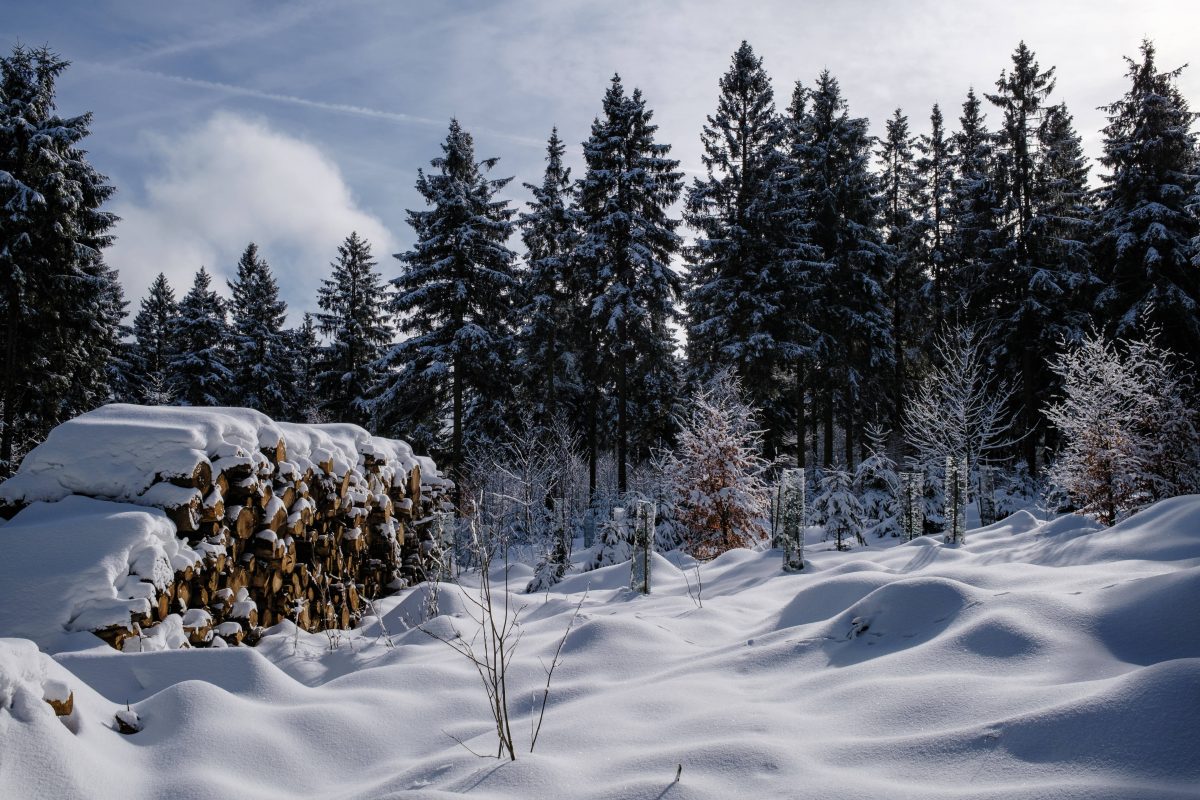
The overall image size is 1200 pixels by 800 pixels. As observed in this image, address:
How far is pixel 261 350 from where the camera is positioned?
95.9 ft

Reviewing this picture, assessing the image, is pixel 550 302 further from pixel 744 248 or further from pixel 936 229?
pixel 936 229

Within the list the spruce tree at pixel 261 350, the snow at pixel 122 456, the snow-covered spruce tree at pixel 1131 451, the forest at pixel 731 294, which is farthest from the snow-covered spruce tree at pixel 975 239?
the spruce tree at pixel 261 350

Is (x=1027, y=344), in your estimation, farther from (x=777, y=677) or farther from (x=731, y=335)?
(x=777, y=677)

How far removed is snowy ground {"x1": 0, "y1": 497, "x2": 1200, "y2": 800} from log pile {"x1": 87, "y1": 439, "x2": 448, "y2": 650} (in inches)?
31.5

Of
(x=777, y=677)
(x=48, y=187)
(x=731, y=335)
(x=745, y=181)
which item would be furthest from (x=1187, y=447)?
(x=48, y=187)

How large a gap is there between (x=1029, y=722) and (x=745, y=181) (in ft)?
72.3

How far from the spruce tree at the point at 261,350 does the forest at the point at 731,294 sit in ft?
5.48

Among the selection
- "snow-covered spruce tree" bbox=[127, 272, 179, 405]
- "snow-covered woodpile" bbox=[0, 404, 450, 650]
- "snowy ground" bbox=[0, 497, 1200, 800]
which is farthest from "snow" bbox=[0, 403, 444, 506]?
"snow-covered spruce tree" bbox=[127, 272, 179, 405]

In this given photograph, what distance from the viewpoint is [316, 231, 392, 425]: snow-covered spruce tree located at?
26.8 metres

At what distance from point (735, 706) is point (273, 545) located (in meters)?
4.43

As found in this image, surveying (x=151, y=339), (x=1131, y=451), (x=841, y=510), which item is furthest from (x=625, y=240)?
(x=151, y=339)

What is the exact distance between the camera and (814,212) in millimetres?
24109

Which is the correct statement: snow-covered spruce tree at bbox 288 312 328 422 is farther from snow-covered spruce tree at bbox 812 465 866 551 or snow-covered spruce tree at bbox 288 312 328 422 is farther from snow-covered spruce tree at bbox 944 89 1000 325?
snow-covered spruce tree at bbox 944 89 1000 325

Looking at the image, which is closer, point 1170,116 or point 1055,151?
point 1170,116
